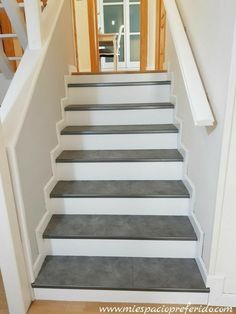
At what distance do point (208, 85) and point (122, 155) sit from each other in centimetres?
90

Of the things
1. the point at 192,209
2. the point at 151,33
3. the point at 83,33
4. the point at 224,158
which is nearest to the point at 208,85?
the point at 224,158

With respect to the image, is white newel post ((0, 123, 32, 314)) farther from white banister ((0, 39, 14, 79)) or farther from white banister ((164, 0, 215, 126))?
white banister ((0, 39, 14, 79))

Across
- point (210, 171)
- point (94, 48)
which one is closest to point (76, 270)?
point (210, 171)

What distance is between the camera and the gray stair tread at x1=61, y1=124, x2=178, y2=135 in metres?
2.19

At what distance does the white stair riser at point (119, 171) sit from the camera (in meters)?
2.04

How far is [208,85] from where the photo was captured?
4.66 feet

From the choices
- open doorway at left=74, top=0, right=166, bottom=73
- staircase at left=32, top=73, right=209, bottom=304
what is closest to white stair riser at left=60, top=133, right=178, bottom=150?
staircase at left=32, top=73, right=209, bottom=304

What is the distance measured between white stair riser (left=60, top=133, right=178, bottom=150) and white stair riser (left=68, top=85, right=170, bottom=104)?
0.50 meters

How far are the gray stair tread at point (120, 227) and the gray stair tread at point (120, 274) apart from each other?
0.52 ft

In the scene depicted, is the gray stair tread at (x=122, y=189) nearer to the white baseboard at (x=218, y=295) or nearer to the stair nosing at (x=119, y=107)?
the white baseboard at (x=218, y=295)

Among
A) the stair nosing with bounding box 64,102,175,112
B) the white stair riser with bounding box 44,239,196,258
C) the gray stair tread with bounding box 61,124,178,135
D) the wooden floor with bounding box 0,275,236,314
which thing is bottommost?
the wooden floor with bounding box 0,275,236,314

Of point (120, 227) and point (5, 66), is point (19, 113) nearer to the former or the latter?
point (120, 227)

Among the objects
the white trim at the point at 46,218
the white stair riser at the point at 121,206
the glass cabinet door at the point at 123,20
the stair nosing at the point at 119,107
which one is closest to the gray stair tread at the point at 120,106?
the stair nosing at the point at 119,107

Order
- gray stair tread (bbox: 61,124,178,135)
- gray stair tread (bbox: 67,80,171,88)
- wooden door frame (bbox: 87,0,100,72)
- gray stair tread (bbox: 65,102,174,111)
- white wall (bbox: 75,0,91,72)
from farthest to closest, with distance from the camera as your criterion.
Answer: white wall (bbox: 75,0,91,72)
wooden door frame (bbox: 87,0,100,72)
gray stair tread (bbox: 67,80,171,88)
gray stair tread (bbox: 65,102,174,111)
gray stair tread (bbox: 61,124,178,135)
